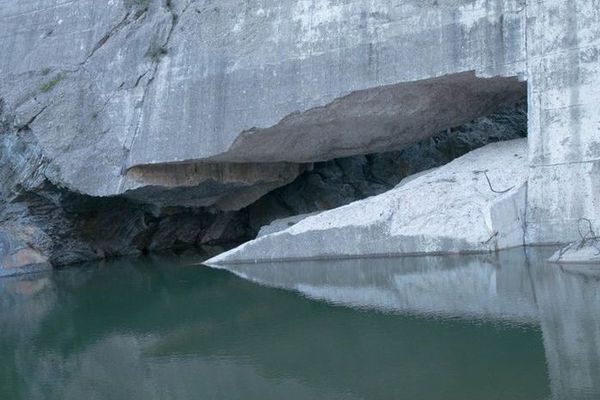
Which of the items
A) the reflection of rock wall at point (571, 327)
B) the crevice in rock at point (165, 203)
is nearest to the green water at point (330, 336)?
the reflection of rock wall at point (571, 327)

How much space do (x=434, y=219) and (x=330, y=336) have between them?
404cm

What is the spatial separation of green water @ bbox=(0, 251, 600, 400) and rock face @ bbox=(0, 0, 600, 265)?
1.81m

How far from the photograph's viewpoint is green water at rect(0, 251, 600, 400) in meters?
4.51

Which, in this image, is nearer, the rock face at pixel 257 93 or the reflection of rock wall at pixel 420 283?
the reflection of rock wall at pixel 420 283

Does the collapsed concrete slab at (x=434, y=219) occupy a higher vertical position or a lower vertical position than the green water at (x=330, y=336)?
higher

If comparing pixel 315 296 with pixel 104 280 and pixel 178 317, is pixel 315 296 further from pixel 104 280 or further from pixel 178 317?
pixel 104 280

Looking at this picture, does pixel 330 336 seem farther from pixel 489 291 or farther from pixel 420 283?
pixel 420 283

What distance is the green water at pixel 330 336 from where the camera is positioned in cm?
451

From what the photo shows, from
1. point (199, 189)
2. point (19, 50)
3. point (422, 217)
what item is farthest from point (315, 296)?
point (19, 50)

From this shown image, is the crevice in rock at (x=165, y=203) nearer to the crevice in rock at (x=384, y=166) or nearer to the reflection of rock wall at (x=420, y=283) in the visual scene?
the crevice in rock at (x=384, y=166)

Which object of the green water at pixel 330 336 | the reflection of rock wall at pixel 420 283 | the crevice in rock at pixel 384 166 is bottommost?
the green water at pixel 330 336

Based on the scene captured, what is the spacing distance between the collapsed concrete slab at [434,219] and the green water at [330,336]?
35 centimetres

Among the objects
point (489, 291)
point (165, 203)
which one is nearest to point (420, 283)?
point (489, 291)

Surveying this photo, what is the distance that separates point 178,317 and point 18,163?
24.0 ft
